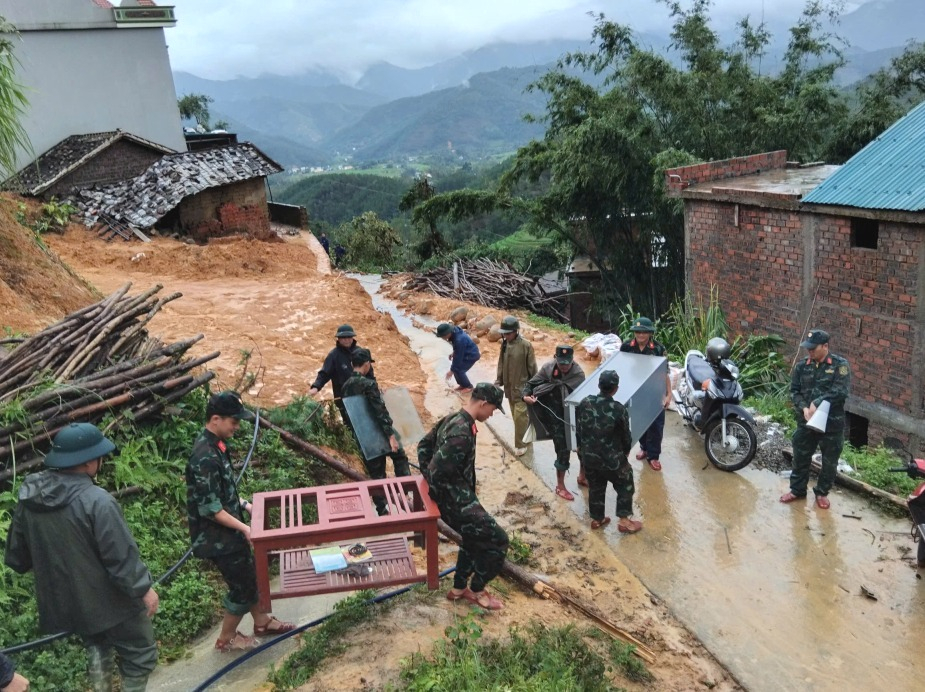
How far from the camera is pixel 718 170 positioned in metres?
13.4

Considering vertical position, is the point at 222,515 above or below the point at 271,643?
above

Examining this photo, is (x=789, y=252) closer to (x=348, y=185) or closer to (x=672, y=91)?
(x=672, y=91)

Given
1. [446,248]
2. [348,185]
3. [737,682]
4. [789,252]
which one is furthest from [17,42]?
[348,185]

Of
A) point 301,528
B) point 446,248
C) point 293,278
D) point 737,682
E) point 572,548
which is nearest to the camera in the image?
point 301,528

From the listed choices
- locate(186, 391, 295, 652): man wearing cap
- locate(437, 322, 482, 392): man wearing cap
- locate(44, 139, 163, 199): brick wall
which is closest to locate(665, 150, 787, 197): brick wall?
locate(437, 322, 482, 392): man wearing cap

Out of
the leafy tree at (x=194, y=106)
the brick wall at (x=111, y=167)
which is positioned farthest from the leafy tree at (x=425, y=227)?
the leafy tree at (x=194, y=106)

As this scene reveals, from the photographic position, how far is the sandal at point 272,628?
15.6ft

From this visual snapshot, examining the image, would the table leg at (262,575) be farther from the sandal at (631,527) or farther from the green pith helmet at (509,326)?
the green pith helmet at (509,326)

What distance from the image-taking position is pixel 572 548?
254 inches

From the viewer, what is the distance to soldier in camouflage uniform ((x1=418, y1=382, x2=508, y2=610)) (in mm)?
4855

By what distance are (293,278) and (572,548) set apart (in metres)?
11.5

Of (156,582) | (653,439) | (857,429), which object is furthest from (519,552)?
(857,429)

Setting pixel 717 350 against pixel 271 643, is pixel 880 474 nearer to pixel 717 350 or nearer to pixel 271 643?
pixel 717 350

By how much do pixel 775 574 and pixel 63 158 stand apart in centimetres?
2129
